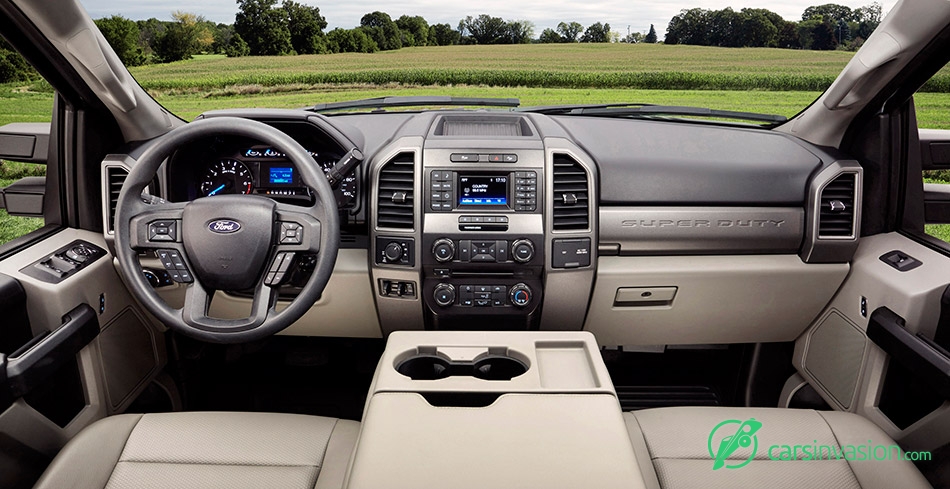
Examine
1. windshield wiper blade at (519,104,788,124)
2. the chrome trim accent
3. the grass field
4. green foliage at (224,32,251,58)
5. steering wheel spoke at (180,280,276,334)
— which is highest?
green foliage at (224,32,251,58)

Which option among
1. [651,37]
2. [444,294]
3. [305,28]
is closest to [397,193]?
[444,294]

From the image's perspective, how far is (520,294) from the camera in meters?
2.41

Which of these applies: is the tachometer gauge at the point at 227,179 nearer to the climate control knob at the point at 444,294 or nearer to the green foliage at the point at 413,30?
the climate control knob at the point at 444,294

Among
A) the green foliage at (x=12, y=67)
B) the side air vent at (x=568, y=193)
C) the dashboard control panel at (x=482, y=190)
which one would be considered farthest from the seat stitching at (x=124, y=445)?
the side air vent at (x=568, y=193)

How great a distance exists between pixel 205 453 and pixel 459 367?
0.74 metres

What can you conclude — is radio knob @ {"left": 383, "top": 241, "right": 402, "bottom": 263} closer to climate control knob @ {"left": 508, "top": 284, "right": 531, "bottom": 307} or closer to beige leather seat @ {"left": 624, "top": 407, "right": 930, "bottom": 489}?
climate control knob @ {"left": 508, "top": 284, "right": 531, "bottom": 307}

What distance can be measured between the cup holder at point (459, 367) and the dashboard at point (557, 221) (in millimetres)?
484

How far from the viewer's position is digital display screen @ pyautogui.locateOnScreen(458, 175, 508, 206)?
234 cm

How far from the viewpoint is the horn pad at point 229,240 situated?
1806 millimetres

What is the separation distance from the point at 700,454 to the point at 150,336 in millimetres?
2173

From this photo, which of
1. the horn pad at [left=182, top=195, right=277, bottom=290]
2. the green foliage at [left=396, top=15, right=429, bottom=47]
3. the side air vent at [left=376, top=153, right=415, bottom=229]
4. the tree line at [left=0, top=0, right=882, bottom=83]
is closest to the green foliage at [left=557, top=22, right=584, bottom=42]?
the tree line at [left=0, top=0, right=882, bottom=83]

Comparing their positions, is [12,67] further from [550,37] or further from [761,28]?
[761,28]

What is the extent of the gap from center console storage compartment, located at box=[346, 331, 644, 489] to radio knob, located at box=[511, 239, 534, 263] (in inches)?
15.4

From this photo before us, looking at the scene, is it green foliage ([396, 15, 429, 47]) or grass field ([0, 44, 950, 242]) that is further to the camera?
green foliage ([396, 15, 429, 47])
